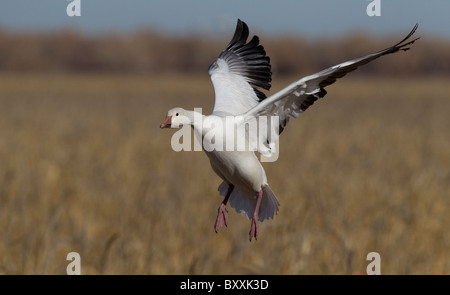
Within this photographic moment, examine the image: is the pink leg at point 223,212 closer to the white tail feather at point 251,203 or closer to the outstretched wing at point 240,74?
the white tail feather at point 251,203

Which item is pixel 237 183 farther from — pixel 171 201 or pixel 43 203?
pixel 43 203

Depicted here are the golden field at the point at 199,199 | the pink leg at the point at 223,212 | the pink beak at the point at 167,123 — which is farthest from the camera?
the golden field at the point at 199,199

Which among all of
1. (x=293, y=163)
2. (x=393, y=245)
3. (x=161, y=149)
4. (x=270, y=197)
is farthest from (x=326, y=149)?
(x=270, y=197)

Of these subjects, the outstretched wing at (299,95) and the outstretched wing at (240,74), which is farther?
the outstretched wing at (240,74)

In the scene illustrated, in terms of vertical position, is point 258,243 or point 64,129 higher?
point 64,129

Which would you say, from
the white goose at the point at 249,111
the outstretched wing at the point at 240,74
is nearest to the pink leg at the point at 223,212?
the white goose at the point at 249,111

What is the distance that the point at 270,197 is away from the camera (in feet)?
2.59

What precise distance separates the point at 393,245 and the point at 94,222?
4185 mm

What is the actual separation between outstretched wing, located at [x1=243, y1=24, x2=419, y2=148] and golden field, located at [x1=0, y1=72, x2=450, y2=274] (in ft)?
0.08

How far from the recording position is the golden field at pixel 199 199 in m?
5.46

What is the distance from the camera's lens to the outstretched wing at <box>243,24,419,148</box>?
69cm

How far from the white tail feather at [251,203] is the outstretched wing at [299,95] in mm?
91

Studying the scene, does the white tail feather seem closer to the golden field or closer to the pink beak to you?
the golden field

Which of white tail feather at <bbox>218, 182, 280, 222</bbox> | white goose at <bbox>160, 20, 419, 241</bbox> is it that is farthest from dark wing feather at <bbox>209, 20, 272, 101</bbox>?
white tail feather at <bbox>218, 182, 280, 222</bbox>
